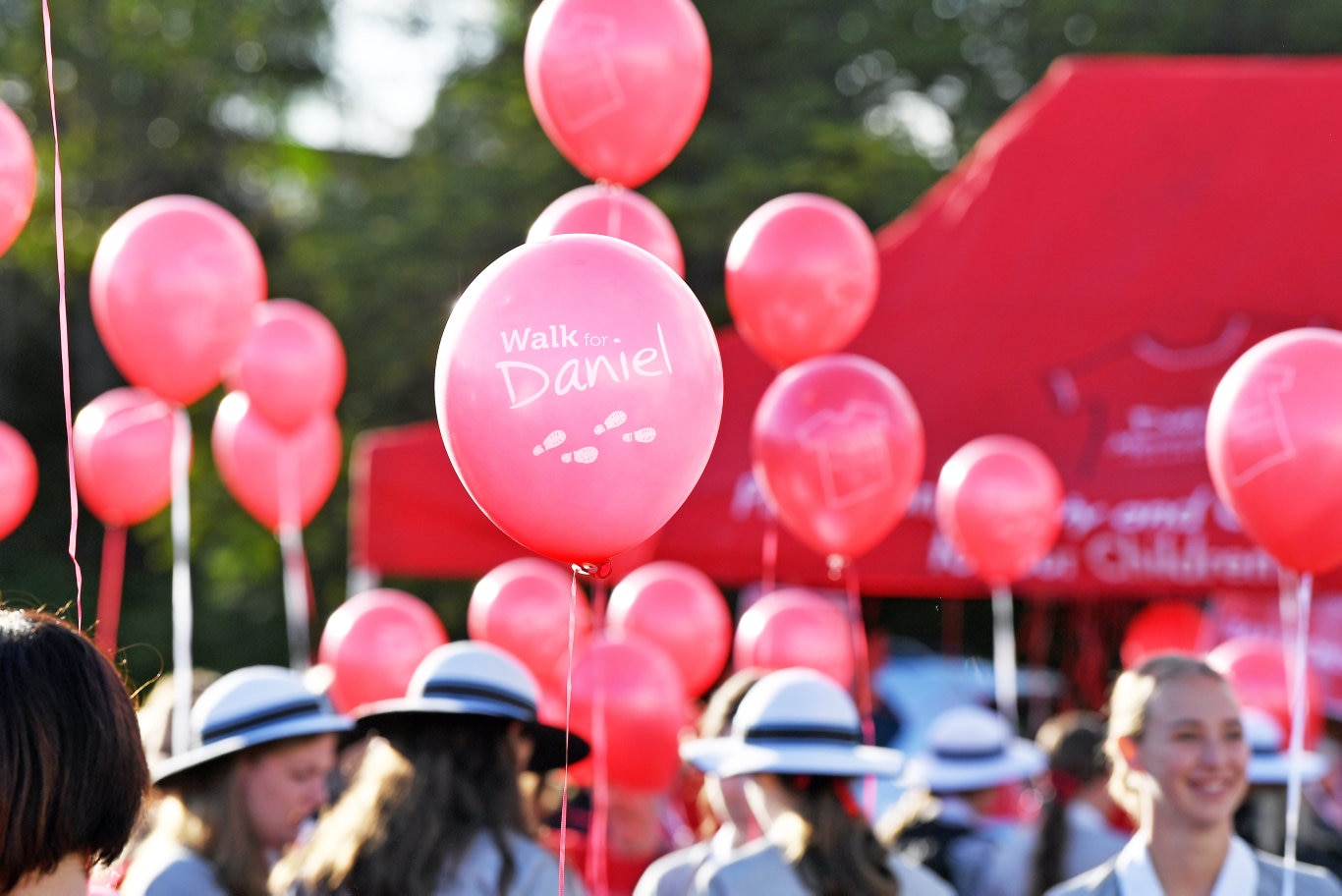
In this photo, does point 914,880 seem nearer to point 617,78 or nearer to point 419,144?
point 617,78

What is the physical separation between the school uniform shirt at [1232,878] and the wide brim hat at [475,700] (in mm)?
1024

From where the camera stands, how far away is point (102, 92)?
13242 mm

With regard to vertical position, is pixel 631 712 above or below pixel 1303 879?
above

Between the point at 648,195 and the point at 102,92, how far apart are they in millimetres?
5159

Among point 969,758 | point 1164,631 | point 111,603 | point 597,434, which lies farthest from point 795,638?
point 1164,631

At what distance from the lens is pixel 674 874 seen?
3197mm

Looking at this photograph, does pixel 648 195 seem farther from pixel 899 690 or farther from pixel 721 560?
pixel 721 560

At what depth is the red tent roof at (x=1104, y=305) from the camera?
17.4 feet

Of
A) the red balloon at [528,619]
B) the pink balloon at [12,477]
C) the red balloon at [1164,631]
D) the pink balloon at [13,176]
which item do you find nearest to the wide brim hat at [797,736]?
the red balloon at [528,619]

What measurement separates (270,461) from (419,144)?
23.2 ft

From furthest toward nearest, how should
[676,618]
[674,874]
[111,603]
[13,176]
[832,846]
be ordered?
[111,603] < [676,618] < [13,176] < [674,874] < [832,846]

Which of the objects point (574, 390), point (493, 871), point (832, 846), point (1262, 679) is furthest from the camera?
point (1262, 679)

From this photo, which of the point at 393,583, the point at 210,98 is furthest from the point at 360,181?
the point at 393,583

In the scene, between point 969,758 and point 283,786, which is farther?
point 969,758
